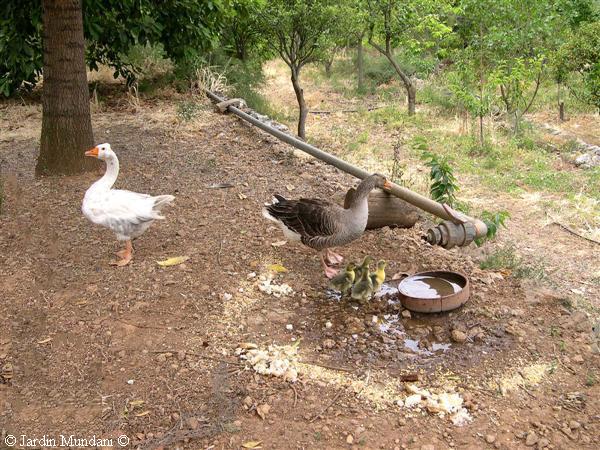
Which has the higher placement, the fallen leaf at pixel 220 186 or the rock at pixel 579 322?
the fallen leaf at pixel 220 186

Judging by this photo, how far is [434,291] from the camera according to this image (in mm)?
4773

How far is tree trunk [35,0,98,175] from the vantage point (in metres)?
6.70

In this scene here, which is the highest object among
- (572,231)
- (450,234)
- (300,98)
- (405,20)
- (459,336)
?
(405,20)

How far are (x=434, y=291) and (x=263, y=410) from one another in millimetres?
1959

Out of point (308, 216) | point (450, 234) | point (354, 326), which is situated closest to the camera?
point (354, 326)

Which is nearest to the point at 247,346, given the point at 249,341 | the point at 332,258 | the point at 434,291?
the point at 249,341

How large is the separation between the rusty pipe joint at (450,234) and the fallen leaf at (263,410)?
2549 millimetres

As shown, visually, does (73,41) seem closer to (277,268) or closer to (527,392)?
(277,268)

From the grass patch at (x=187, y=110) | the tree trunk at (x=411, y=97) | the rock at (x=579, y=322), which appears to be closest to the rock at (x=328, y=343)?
the rock at (x=579, y=322)

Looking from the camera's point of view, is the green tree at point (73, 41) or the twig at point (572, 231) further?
the twig at point (572, 231)

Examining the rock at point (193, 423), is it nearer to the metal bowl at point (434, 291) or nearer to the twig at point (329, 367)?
the twig at point (329, 367)

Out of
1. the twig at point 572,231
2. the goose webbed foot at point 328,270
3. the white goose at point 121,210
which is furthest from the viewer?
the twig at point 572,231

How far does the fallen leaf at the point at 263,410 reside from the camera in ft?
11.4

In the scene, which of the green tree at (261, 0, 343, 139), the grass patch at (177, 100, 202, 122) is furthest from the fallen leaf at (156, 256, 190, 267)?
the green tree at (261, 0, 343, 139)
